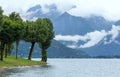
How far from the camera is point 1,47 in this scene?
140 metres

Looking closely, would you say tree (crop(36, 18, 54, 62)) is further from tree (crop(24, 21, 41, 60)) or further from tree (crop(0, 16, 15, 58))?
tree (crop(0, 16, 15, 58))

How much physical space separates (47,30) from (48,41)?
5850 mm

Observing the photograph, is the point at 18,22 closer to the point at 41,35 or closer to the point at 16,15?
the point at 16,15

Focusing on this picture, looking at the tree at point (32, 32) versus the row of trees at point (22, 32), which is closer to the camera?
the row of trees at point (22, 32)

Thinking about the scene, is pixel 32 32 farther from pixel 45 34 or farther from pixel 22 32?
pixel 22 32

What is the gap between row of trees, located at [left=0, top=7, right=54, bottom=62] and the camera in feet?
438

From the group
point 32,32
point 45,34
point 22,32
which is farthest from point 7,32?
point 45,34

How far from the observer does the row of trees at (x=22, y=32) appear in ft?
438

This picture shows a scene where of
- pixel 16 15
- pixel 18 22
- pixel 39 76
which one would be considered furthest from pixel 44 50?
pixel 39 76

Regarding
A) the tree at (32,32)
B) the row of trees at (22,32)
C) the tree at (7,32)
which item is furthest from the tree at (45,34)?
the tree at (7,32)

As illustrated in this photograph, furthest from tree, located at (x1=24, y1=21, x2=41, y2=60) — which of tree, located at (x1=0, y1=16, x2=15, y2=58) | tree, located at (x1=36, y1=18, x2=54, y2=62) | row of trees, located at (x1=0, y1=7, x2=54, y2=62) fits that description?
tree, located at (x1=0, y1=16, x2=15, y2=58)

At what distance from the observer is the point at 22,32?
139125 mm

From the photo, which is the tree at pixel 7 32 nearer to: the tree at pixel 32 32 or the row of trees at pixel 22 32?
the row of trees at pixel 22 32

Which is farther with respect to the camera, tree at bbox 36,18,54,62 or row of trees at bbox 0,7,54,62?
tree at bbox 36,18,54,62
